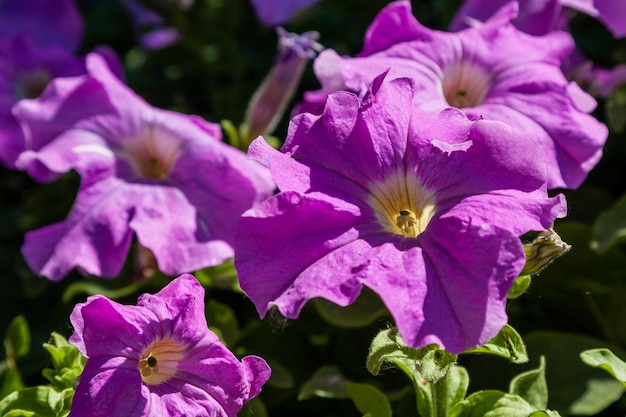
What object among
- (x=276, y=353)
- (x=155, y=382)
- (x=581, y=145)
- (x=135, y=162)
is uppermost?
(x=581, y=145)

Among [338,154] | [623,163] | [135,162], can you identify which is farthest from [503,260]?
[623,163]

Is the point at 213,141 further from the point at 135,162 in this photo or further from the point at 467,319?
the point at 467,319

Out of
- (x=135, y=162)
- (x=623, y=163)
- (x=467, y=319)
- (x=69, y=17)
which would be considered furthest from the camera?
(x=69, y=17)

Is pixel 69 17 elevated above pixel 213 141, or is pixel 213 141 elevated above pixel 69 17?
pixel 213 141

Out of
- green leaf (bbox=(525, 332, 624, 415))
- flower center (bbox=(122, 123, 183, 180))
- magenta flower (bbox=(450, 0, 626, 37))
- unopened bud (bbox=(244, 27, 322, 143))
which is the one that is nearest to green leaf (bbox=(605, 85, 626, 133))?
magenta flower (bbox=(450, 0, 626, 37))

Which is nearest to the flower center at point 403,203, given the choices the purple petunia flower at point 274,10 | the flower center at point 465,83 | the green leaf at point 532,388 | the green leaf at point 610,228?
the green leaf at point 532,388

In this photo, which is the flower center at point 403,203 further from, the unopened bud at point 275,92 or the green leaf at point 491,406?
the unopened bud at point 275,92

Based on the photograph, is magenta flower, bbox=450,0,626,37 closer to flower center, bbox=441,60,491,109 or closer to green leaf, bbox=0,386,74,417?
flower center, bbox=441,60,491,109
